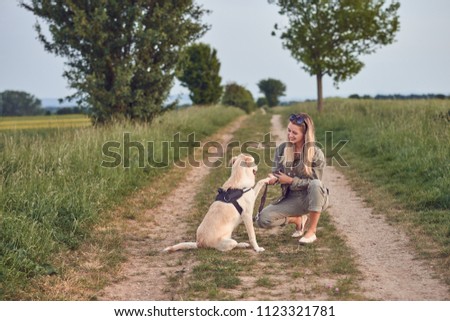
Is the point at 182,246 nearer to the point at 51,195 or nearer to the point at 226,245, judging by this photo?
the point at 226,245

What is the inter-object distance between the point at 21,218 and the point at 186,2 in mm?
14158

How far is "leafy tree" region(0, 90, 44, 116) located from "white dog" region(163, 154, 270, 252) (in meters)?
A: 17.5

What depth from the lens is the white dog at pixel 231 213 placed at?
6.75m

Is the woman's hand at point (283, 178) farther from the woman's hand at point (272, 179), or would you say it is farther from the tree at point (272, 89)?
the tree at point (272, 89)

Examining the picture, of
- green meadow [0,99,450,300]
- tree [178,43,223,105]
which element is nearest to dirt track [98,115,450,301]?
green meadow [0,99,450,300]

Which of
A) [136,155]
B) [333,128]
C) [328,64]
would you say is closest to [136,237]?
[136,155]

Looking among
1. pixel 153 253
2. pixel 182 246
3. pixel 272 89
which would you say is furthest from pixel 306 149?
pixel 272 89

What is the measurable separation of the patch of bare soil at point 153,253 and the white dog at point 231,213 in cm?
37

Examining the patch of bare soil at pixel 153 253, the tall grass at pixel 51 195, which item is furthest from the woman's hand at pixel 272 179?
the tall grass at pixel 51 195

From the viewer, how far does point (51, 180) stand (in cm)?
872

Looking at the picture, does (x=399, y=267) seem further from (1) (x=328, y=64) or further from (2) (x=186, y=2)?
(1) (x=328, y=64)

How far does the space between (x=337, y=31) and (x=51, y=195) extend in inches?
1083

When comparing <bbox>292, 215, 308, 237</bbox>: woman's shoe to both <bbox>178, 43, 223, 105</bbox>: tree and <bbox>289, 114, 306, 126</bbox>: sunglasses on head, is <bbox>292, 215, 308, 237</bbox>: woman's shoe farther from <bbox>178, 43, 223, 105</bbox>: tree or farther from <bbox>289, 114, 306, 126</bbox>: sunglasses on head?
<bbox>178, 43, 223, 105</bbox>: tree

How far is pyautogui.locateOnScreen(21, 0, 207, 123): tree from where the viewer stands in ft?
60.1
